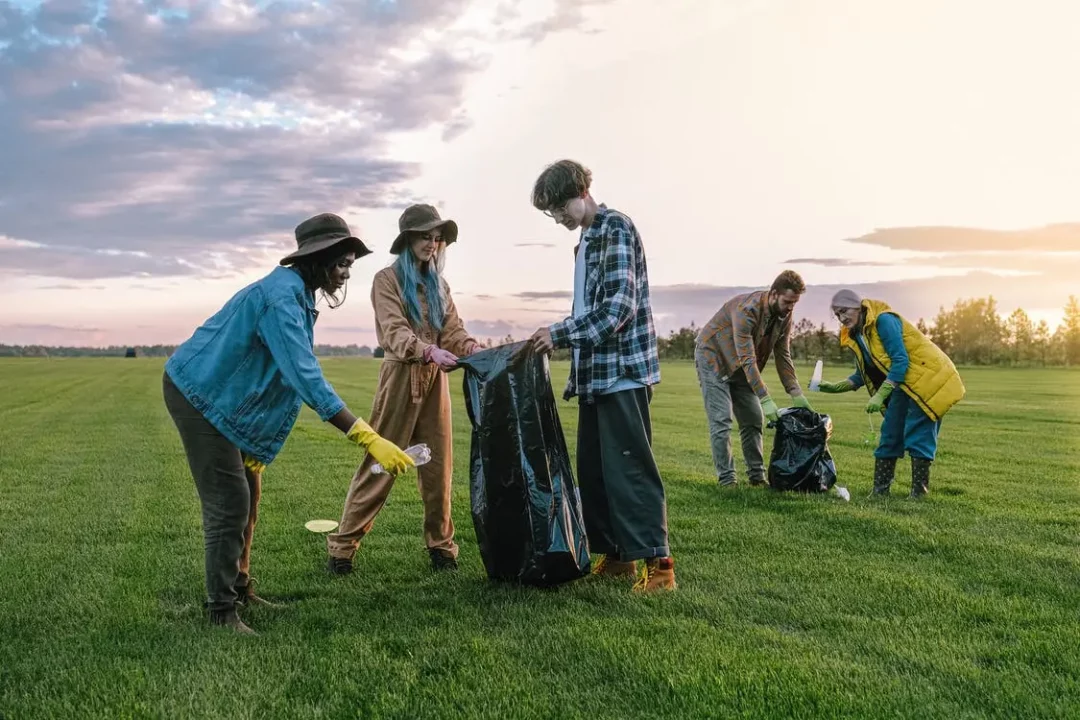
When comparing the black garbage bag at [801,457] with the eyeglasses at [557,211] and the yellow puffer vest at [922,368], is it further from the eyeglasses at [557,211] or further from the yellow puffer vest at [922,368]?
the eyeglasses at [557,211]

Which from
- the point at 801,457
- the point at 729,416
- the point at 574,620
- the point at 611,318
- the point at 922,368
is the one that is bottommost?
the point at 574,620

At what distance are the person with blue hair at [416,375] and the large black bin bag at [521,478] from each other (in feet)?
1.50

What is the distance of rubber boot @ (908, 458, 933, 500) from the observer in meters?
6.93

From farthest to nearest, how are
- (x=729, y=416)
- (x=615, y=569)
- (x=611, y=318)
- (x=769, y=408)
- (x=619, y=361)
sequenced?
(x=729, y=416) < (x=769, y=408) < (x=615, y=569) < (x=619, y=361) < (x=611, y=318)

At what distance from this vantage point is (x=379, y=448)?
11.4 ft

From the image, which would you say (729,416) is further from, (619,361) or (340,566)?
(340,566)

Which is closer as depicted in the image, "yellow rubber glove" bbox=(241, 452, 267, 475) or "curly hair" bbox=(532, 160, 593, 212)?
"yellow rubber glove" bbox=(241, 452, 267, 475)

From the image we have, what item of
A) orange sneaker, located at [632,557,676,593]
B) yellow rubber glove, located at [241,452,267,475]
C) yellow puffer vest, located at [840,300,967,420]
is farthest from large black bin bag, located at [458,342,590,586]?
yellow puffer vest, located at [840,300,967,420]

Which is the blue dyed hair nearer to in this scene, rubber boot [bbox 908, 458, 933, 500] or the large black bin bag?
the large black bin bag

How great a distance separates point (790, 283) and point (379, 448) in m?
4.24

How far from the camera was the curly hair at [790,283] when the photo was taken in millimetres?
6699

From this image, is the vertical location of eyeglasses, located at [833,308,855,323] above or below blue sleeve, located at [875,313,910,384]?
above

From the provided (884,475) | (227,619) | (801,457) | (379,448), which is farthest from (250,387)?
(884,475)

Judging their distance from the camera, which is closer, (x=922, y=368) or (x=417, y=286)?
(x=417, y=286)
